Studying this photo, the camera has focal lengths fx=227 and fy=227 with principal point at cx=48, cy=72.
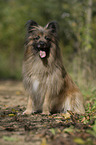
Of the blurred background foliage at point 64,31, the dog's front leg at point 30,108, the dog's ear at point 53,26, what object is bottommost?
the dog's front leg at point 30,108

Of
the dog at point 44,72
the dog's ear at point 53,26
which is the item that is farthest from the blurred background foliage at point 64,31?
the dog's ear at point 53,26

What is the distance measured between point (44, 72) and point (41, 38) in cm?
74

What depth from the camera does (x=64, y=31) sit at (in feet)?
52.7

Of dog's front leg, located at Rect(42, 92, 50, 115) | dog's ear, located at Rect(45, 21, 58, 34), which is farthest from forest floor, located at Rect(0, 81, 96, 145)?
dog's ear, located at Rect(45, 21, 58, 34)

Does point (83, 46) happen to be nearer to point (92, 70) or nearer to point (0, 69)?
point (92, 70)

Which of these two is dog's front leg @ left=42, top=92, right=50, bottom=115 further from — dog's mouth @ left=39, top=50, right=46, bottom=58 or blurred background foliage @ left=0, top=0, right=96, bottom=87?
blurred background foliage @ left=0, top=0, right=96, bottom=87

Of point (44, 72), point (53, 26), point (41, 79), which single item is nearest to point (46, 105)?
point (41, 79)

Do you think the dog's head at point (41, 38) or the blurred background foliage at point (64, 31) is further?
the blurred background foliage at point (64, 31)

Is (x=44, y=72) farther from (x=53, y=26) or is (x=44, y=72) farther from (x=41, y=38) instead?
(x=53, y=26)

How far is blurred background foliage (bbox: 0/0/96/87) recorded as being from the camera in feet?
27.3

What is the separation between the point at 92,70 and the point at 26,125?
473 cm

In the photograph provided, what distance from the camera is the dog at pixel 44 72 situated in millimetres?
4953

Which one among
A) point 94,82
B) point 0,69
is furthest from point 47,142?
point 0,69

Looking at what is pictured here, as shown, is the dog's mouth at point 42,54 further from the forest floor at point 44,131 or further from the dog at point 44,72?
the forest floor at point 44,131
